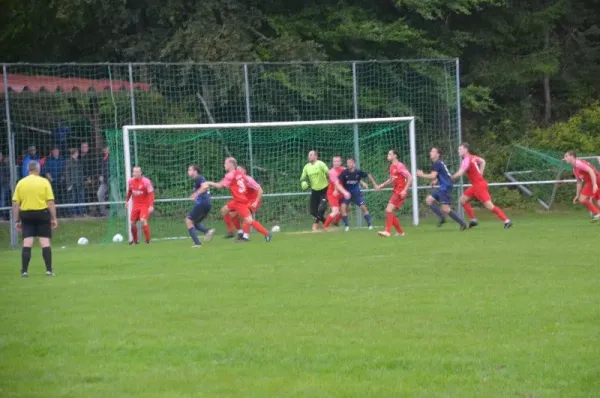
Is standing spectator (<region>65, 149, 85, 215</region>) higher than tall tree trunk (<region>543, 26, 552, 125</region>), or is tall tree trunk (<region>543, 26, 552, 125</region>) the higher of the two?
tall tree trunk (<region>543, 26, 552, 125</region>)

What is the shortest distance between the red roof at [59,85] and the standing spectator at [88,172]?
142cm

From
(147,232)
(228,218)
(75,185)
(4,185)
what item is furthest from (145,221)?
(4,185)

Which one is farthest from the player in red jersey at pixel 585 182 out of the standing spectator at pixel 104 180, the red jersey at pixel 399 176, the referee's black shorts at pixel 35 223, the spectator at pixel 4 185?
the referee's black shorts at pixel 35 223

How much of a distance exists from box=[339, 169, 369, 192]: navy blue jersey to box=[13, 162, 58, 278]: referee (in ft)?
37.6

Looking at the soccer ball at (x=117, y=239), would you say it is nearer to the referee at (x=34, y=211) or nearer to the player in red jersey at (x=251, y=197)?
the player in red jersey at (x=251, y=197)

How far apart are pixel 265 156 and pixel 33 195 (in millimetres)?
12946

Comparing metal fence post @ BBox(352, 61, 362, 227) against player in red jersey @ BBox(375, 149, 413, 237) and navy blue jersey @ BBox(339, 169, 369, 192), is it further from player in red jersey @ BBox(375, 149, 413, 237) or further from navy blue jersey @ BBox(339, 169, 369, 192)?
player in red jersey @ BBox(375, 149, 413, 237)

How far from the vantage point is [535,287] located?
13.5 metres

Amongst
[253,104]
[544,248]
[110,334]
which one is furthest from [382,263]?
[253,104]

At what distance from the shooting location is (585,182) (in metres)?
27.5

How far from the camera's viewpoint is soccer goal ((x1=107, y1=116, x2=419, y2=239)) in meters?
28.5

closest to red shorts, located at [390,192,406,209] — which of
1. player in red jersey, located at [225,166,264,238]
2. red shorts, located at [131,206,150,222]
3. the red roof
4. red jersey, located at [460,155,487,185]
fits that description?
red jersey, located at [460,155,487,185]

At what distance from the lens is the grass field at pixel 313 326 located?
327 inches

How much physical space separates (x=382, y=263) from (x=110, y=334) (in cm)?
740
